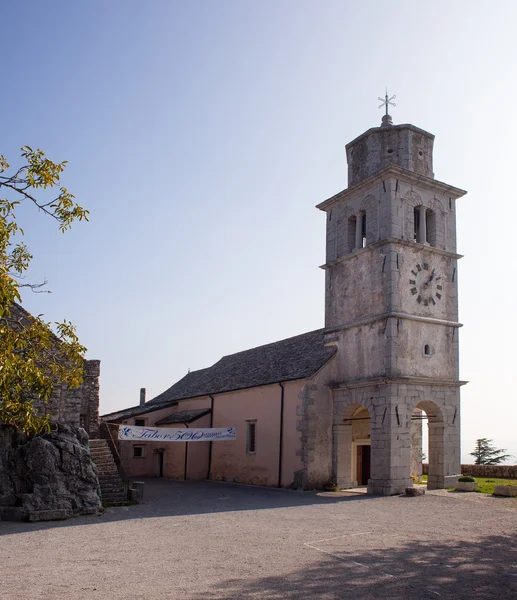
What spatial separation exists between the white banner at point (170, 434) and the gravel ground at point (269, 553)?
15.1ft

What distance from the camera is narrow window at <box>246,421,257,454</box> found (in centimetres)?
3003

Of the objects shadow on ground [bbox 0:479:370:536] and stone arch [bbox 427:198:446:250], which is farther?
stone arch [bbox 427:198:446:250]

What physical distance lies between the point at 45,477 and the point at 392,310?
14277 mm

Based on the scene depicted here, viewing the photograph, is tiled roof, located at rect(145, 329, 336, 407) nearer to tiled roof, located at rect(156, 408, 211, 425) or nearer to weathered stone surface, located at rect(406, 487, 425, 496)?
tiled roof, located at rect(156, 408, 211, 425)

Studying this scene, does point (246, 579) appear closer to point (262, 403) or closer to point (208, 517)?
point (208, 517)

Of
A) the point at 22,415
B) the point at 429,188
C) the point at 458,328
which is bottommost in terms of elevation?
the point at 22,415

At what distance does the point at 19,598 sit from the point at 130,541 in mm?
4837

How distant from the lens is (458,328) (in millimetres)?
26359

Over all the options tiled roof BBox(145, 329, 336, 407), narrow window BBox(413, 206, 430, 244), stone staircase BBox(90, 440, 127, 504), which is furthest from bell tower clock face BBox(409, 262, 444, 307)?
stone staircase BBox(90, 440, 127, 504)

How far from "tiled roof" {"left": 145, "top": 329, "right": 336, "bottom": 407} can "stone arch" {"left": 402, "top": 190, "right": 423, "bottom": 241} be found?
612cm

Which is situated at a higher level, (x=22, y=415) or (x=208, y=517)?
(x=22, y=415)

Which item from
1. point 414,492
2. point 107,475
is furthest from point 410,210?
point 107,475

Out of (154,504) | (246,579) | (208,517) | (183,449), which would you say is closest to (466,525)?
(208,517)

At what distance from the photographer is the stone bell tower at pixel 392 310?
23.9m
